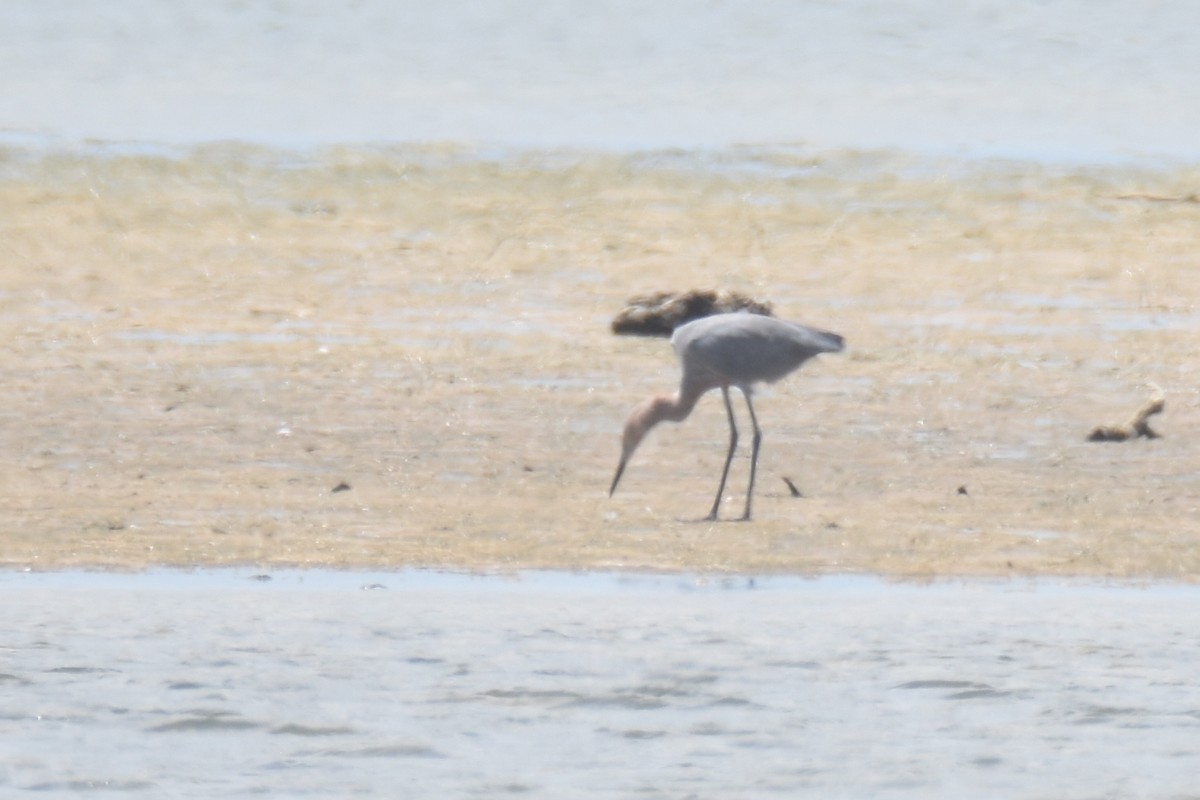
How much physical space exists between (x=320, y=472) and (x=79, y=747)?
410 cm

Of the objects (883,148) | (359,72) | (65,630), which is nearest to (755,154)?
(883,148)

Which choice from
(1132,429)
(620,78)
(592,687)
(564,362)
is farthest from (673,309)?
(620,78)

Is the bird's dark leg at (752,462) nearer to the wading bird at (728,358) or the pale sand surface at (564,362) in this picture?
the wading bird at (728,358)

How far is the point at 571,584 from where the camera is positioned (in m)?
8.97

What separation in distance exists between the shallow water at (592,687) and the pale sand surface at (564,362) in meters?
0.56

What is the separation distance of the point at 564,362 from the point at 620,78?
1550cm

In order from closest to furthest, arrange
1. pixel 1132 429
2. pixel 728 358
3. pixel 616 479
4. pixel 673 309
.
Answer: pixel 616 479 → pixel 728 358 → pixel 1132 429 → pixel 673 309

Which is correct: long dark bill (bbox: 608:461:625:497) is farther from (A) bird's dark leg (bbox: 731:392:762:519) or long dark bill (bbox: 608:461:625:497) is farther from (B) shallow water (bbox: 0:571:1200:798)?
(B) shallow water (bbox: 0:571:1200:798)

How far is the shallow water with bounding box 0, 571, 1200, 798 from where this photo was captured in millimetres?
6766

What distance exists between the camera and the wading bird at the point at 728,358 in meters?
10.7

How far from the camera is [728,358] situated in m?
10.7

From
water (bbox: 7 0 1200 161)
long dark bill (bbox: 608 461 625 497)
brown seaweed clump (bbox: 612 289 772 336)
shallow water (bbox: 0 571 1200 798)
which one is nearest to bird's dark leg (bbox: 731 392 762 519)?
long dark bill (bbox: 608 461 625 497)

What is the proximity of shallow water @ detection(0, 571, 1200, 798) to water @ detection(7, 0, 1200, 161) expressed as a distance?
14.3 metres

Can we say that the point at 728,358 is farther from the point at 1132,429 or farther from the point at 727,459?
the point at 1132,429
